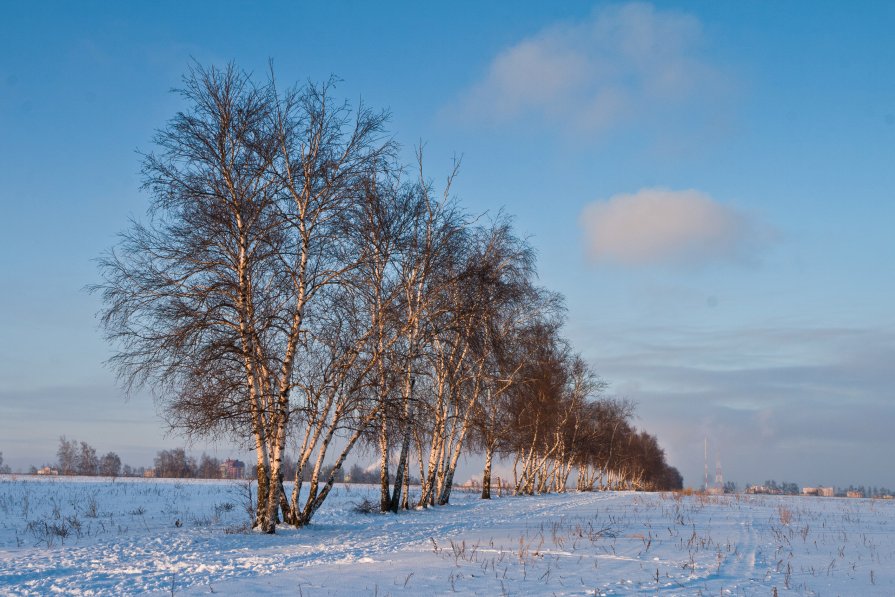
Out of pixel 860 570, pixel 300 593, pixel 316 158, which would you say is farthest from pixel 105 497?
pixel 860 570

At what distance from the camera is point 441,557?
11.7m

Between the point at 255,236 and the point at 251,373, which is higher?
the point at 255,236

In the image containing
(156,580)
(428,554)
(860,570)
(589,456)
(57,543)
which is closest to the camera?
(156,580)

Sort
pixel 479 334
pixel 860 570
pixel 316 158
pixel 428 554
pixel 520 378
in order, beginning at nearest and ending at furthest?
pixel 860 570 < pixel 428 554 < pixel 316 158 < pixel 479 334 < pixel 520 378

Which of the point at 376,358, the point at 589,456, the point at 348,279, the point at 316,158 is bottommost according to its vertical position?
the point at 589,456

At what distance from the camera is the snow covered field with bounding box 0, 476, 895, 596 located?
9.27 metres

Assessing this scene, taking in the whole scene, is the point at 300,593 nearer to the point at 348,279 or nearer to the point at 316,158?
the point at 348,279

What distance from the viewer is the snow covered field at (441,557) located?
9273 millimetres

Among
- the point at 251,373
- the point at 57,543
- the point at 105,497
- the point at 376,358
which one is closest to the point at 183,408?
the point at 251,373

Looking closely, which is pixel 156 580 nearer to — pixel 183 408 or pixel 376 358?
pixel 183 408

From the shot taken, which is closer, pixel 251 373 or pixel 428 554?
pixel 428 554

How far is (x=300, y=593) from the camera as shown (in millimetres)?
8547

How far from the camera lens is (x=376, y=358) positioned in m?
17.5

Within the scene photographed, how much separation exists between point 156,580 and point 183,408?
21.7 feet
